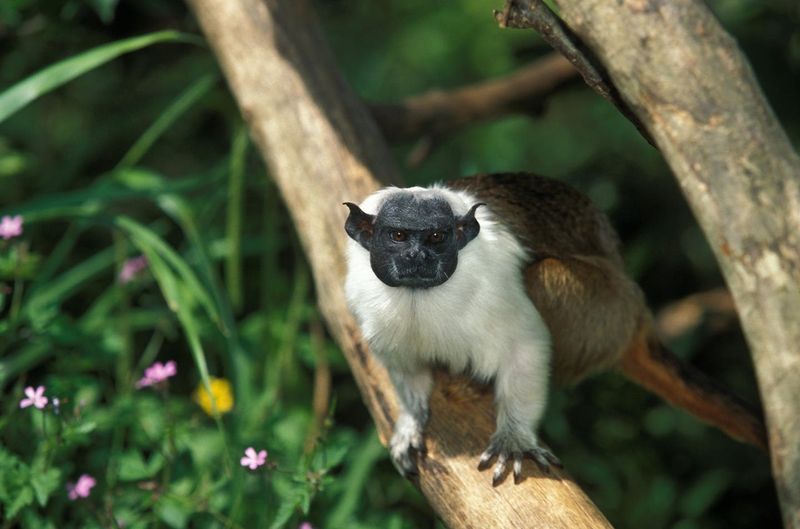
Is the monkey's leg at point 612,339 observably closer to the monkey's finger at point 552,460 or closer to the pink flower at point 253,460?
the monkey's finger at point 552,460

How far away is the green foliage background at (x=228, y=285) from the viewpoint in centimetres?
334

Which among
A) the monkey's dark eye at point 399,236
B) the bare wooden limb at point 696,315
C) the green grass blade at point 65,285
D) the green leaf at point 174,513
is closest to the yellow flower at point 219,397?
the green grass blade at point 65,285

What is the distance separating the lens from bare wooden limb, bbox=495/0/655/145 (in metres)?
2.48

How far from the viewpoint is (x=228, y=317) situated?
363 cm

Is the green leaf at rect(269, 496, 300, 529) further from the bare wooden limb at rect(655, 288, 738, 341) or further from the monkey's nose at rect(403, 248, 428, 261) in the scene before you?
the bare wooden limb at rect(655, 288, 738, 341)

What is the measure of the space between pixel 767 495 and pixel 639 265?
1150 mm

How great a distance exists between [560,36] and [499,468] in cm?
110

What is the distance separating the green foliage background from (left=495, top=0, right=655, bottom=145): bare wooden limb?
1.21 metres

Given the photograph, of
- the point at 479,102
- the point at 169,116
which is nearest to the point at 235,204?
the point at 169,116

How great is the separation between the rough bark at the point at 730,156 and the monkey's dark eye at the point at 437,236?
1.90 feet

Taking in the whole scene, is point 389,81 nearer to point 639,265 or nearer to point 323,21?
point 323,21

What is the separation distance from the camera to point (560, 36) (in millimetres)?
2514

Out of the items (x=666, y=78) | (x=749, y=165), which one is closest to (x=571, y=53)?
(x=666, y=78)

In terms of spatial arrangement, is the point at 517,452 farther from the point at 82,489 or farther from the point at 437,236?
the point at 82,489
